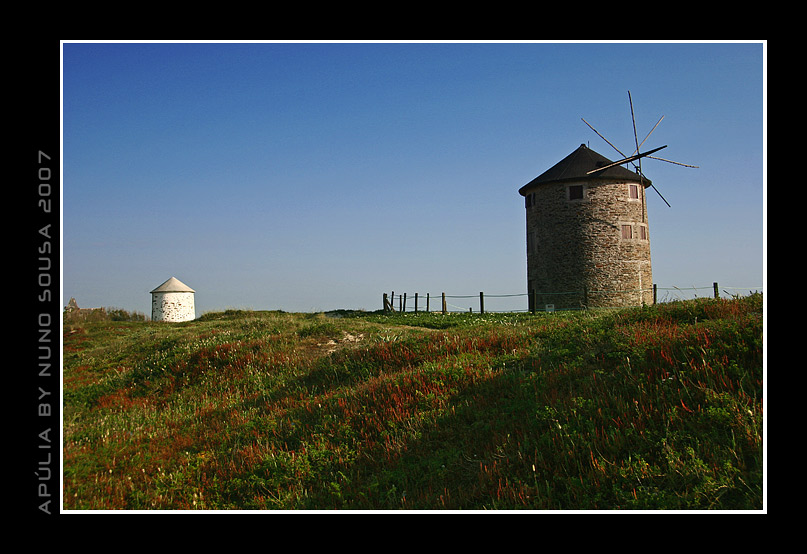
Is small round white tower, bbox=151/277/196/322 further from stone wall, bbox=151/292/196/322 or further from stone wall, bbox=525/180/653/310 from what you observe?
stone wall, bbox=525/180/653/310

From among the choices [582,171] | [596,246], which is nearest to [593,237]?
[596,246]

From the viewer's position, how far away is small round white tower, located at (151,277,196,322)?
37312 millimetres

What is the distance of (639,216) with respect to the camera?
34094mm

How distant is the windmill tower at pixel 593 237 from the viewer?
33.0m

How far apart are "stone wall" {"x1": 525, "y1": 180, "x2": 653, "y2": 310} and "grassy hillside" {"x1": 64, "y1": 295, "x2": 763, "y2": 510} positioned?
23.5 metres

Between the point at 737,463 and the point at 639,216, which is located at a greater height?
the point at 639,216

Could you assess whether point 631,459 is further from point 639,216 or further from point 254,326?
point 639,216

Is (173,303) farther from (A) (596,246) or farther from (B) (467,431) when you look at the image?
(B) (467,431)

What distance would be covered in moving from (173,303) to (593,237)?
31058 millimetres

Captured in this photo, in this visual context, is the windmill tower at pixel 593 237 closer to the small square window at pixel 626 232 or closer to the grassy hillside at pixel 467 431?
the small square window at pixel 626 232

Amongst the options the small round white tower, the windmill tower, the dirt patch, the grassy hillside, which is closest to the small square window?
the windmill tower

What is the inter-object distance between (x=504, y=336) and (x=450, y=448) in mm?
5471

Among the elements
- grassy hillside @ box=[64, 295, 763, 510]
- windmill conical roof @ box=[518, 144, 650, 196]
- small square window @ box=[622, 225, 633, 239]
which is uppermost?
windmill conical roof @ box=[518, 144, 650, 196]
